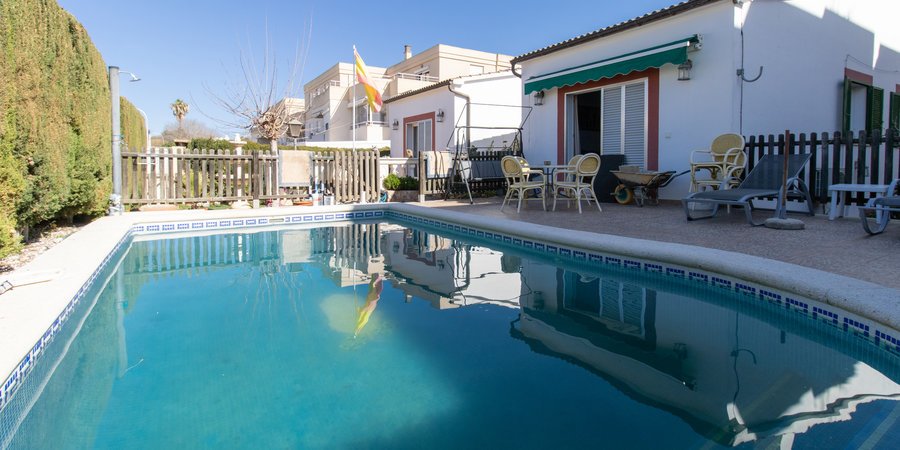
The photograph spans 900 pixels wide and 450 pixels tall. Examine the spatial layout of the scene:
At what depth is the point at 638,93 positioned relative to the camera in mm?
10516

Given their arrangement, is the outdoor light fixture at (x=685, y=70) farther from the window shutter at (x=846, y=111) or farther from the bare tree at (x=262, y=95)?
the bare tree at (x=262, y=95)

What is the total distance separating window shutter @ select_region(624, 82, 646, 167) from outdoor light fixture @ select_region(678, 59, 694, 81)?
100 centimetres

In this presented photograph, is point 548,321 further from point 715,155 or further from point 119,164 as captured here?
point 119,164

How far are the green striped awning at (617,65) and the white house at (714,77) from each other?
23mm

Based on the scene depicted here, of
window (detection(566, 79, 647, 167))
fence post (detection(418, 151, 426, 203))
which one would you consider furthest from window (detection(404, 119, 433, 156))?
window (detection(566, 79, 647, 167))

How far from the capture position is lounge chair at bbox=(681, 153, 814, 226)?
→ 676 centimetres

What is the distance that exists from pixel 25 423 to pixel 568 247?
518 cm

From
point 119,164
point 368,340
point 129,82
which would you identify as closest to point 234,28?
point 129,82

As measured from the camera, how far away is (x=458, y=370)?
10.0ft

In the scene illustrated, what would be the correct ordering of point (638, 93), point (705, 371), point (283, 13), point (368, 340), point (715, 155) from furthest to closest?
point (283, 13) < point (638, 93) < point (715, 155) < point (368, 340) < point (705, 371)

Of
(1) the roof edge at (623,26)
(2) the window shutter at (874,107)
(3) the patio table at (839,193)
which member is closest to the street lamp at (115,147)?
(1) the roof edge at (623,26)

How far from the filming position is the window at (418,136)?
1886 centimetres

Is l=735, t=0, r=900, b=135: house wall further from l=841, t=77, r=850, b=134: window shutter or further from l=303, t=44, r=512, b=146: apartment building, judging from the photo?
l=303, t=44, r=512, b=146: apartment building

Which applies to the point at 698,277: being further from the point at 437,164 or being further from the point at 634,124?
the point at 437,164
